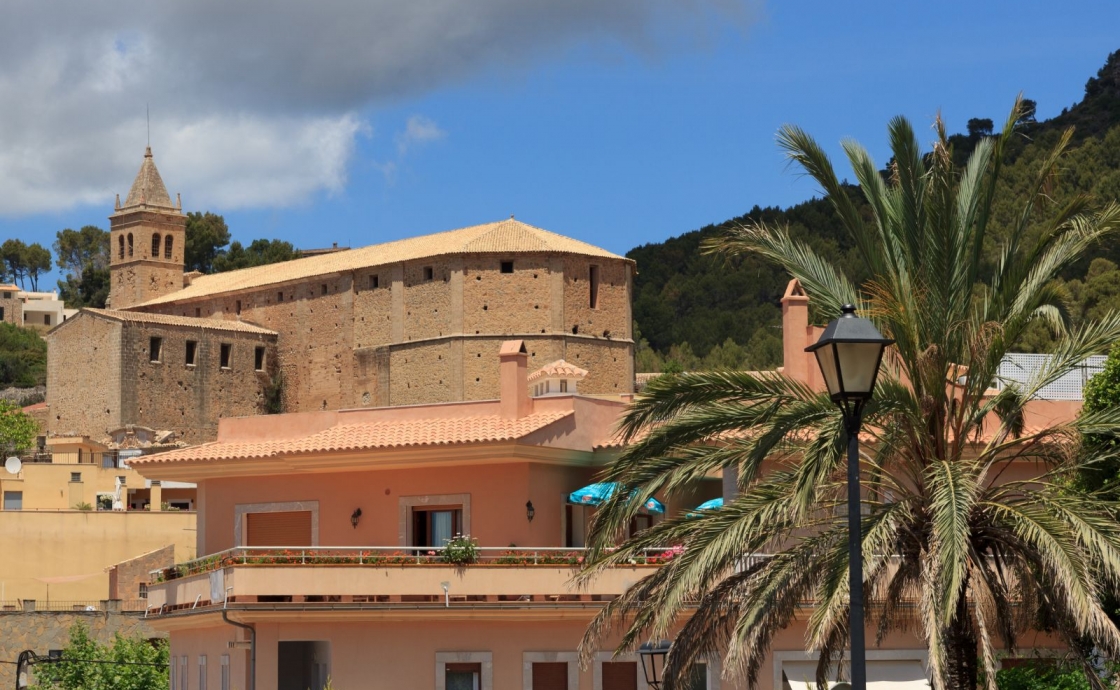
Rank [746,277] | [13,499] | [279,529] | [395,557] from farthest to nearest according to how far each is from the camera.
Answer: [746,277] < [13,499] < [279,529] < [395,557]

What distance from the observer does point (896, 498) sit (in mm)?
14883

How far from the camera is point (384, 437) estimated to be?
23.4 metres

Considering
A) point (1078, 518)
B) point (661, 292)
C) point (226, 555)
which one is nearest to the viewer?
point (1078, 518)

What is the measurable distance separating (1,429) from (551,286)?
2426cm

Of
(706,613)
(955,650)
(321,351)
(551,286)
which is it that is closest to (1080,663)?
(955,650)

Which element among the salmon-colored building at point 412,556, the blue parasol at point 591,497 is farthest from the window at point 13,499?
the blue parasol at point 591,497

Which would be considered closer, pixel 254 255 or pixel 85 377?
pixel 85 377

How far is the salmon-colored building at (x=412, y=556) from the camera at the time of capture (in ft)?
68.8

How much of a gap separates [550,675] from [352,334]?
56.2 meters

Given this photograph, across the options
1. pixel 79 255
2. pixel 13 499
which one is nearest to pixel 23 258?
pixel 79 255

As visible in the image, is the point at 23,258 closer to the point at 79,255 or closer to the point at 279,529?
the point at 79,255

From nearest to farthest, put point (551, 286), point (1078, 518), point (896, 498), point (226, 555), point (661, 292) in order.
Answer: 1. point (1078, 518)
2. point (896, 498)
3. point (226, 555)
4. point (551, 286)
5. point (661, 292)

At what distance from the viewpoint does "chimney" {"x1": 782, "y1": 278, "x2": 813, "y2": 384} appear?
2350 centimetres

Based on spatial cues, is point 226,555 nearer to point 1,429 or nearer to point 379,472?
point 379,472
